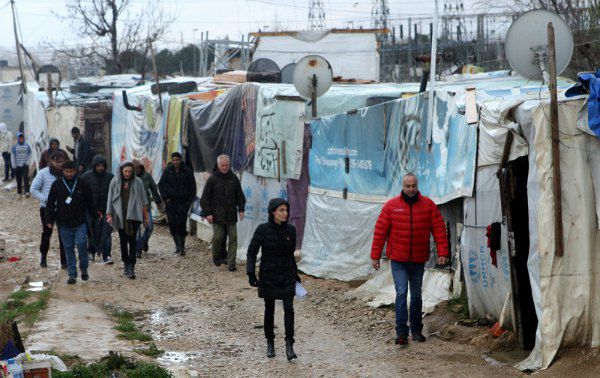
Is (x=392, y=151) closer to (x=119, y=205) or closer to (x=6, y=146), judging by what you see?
(x=119, y=205)

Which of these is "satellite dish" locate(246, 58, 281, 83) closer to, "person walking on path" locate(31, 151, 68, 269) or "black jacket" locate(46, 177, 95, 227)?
"person walking on path" locate(31, 151, 68, 269)

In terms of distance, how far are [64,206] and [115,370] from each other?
5433mm

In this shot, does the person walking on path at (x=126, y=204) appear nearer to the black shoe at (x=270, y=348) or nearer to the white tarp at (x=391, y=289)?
the white tarp at (x=391, y=289)

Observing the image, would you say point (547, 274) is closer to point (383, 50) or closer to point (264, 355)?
point (264, 355)

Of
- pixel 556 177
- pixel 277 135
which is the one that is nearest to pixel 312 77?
pixel 277 135

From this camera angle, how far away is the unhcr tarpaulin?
10.0m

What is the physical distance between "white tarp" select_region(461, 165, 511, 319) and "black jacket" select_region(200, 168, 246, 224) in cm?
580

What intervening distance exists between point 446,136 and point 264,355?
302 cm

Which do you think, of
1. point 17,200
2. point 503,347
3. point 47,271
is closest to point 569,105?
point 503,347

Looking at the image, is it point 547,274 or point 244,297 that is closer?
point 547,274

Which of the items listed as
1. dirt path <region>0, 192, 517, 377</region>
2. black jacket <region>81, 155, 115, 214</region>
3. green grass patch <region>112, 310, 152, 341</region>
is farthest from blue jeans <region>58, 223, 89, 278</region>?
green grass patch <region>112, 310, 152, 341</region>

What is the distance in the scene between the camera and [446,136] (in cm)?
1032

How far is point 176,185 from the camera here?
16812mm

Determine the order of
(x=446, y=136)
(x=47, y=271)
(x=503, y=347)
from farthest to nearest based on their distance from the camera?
(x=47, y=271) → (x=446, y=136) → (x=503, y=347)
